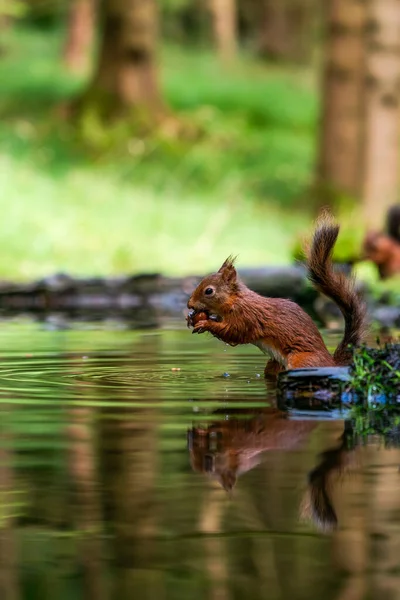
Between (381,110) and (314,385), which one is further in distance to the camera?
(381,110)

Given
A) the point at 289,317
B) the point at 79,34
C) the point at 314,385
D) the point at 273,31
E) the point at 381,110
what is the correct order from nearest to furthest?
the point at 314,385 < the point at 289,317 < the point at 381,110 < the point at 79,34 < the point at 273,31

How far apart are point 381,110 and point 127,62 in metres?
6.44

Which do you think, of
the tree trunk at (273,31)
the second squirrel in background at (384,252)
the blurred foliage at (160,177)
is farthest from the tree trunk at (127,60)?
the tree trunk at (273,31)

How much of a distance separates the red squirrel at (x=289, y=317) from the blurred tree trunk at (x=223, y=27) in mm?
35538

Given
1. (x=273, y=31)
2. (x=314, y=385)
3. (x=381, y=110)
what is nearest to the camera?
(x=314, y=385)

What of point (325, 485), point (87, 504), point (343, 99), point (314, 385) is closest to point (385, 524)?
point (325, 485)

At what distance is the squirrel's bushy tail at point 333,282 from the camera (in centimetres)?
799

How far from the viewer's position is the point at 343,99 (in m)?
23.8

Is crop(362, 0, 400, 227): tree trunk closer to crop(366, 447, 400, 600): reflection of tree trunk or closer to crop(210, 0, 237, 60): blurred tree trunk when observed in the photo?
crop(366, 447, 400, 600): reflection of tree trunk

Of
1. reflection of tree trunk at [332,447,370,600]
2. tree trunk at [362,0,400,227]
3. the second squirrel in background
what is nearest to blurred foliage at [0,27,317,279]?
tree trunk at [362,0,400,227]

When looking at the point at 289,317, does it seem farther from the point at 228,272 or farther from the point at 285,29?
the point at 285,29

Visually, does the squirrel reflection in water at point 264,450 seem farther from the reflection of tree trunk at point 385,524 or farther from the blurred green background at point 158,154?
the blurred green background at point 158,154

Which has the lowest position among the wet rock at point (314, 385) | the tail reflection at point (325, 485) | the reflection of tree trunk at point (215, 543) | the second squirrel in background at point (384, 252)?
the second squirrel in background at point (384, 252)

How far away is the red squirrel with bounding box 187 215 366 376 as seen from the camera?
26.2 ft
